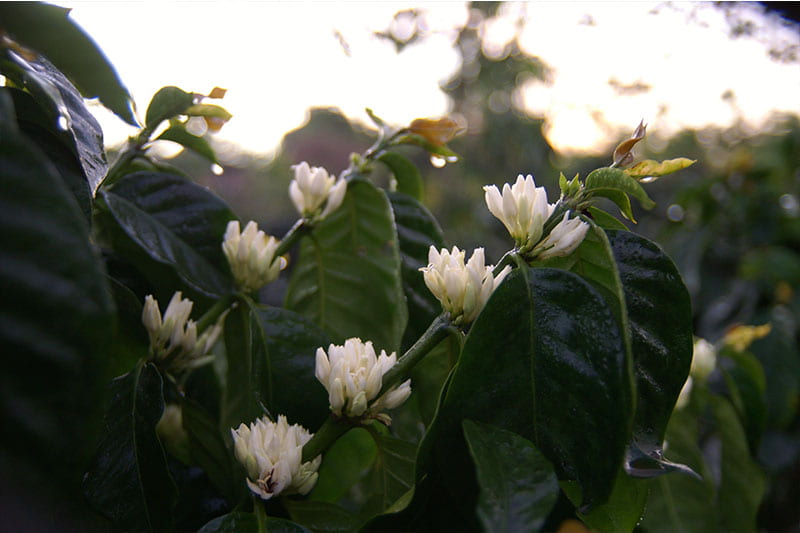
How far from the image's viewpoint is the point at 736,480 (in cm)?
97

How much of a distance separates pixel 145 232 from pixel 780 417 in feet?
5.19

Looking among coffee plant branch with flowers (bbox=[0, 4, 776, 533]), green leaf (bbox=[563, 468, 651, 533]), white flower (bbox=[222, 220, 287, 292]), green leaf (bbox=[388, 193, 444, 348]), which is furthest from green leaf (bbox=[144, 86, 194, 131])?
green leaf (bbox=[563, 468, 651, 533])

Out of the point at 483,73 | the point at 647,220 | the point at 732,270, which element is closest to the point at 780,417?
the point at 732,270

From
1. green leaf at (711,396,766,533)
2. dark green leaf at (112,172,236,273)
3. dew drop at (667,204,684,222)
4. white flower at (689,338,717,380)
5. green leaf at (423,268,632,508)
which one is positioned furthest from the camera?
dew drop at (667,204,684,222)

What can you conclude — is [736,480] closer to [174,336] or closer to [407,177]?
[407,177]

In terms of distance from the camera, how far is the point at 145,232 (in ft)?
1.76

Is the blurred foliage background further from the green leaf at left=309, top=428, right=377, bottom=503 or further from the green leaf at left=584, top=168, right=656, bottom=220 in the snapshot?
the green leaf at left=309, top=428, right=377, bottom=503

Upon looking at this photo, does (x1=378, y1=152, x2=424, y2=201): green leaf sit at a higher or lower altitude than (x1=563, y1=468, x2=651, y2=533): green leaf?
higher

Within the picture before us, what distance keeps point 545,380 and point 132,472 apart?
0.30m

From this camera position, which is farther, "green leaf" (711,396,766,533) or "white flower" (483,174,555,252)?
"green leaf" (711,396,766,533)

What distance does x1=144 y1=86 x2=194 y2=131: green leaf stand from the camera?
0.55 metres

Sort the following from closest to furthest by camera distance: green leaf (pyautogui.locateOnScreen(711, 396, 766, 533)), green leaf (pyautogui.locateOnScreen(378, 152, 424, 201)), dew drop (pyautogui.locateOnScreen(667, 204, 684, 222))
→ green leaf (pyautogui.locateOnScreen(378, 152, 424, 201)) < green leaf (pyautogui.locateOnScreen(711, 396, 766, 533)) < dew drop (pyautogui.locateOnScreen(667, 204, 684, 222))

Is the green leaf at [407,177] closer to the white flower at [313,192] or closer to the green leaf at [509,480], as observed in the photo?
the white flower at [313,192]

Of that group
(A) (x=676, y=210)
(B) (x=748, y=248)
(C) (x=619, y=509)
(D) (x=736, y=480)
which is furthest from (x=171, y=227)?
(B) (x=748, y=248)
